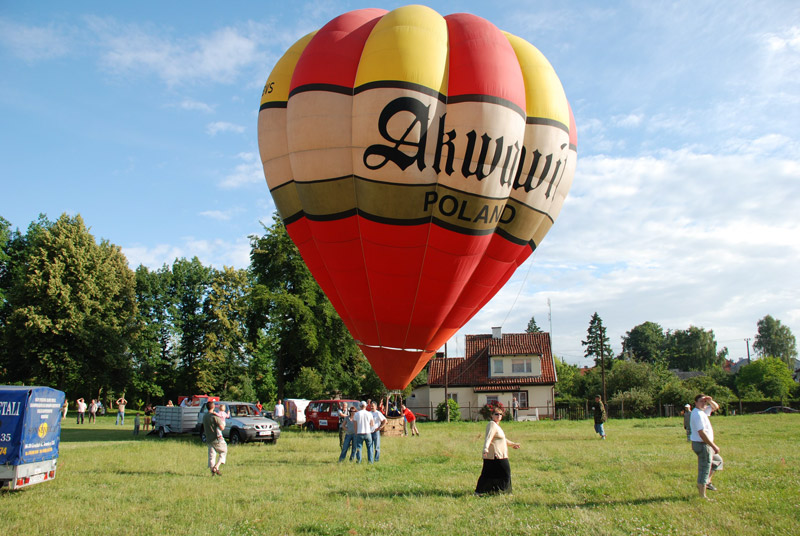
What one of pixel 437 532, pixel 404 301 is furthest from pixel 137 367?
pixel 437 532

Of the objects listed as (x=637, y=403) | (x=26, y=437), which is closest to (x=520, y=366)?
(x=637, y=403)

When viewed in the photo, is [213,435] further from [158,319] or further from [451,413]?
[158,319]

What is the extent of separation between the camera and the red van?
25906 mm

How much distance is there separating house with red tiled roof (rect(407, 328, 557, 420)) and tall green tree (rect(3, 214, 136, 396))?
23.2 meters

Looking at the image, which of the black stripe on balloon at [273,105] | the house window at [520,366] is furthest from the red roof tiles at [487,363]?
the black stripe on balloon at [273,105]

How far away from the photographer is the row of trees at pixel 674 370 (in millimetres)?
41819

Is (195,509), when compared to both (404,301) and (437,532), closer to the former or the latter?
(437,532)

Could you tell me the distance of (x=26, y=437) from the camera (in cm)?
966

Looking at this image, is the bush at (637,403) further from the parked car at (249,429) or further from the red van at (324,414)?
the parked car at (249,429)

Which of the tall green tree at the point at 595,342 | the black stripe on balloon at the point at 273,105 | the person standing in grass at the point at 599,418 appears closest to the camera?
the black stripe on balloon at the point at 273,105

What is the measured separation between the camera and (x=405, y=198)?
34.3ft

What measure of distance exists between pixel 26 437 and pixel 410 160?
8268 millimetres

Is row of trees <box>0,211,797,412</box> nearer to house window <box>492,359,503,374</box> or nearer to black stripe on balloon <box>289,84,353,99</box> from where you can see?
house window <box>492,359,503,374</box>

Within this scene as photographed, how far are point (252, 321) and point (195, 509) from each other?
121ft
